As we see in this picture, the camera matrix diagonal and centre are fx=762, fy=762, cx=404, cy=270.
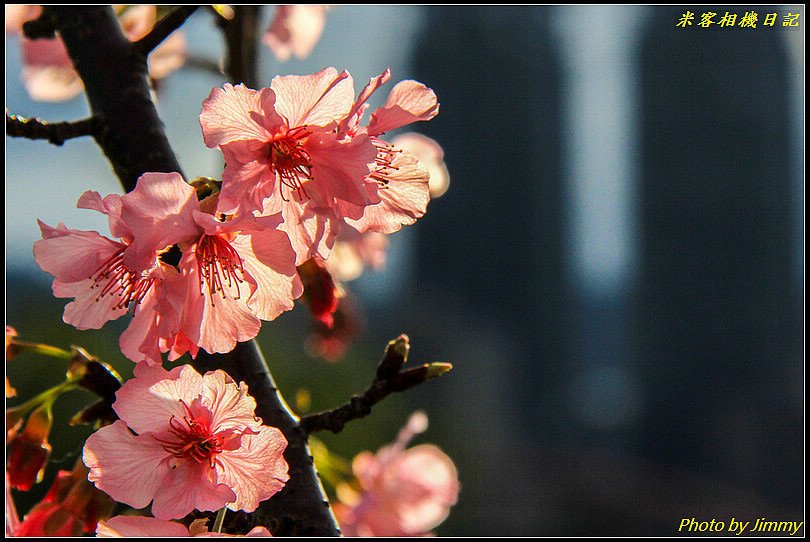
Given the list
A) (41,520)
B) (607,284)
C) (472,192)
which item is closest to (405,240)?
(472,192)

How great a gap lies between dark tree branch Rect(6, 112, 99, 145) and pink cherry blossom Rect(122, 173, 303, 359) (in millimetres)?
182

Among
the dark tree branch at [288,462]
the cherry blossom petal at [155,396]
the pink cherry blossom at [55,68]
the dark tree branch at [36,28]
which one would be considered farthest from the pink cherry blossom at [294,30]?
the cherry blossom petal at [155,396]

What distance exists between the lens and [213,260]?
0.50m

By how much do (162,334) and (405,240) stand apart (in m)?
28.1

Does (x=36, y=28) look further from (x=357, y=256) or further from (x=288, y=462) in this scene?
(x=357, y=256)

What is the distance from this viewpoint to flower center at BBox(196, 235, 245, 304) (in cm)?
50

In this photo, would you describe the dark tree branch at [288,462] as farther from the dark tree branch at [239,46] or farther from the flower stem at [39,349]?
the dark tree branch at [239,46]

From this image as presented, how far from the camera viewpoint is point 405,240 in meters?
28.6

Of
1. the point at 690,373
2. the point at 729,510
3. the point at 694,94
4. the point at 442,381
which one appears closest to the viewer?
the point at 729,510

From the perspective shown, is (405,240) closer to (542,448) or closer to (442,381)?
(542,448)

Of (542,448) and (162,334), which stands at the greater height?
(162,334)

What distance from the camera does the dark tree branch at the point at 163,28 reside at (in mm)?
634

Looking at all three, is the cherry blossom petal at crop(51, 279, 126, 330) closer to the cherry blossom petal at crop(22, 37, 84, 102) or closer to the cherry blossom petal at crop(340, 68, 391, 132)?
the cherry blossom petal at crop(340, 68, 391, 132)

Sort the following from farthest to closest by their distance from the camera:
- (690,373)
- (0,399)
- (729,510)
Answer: (690,373)
(729,510)
(0,399)
